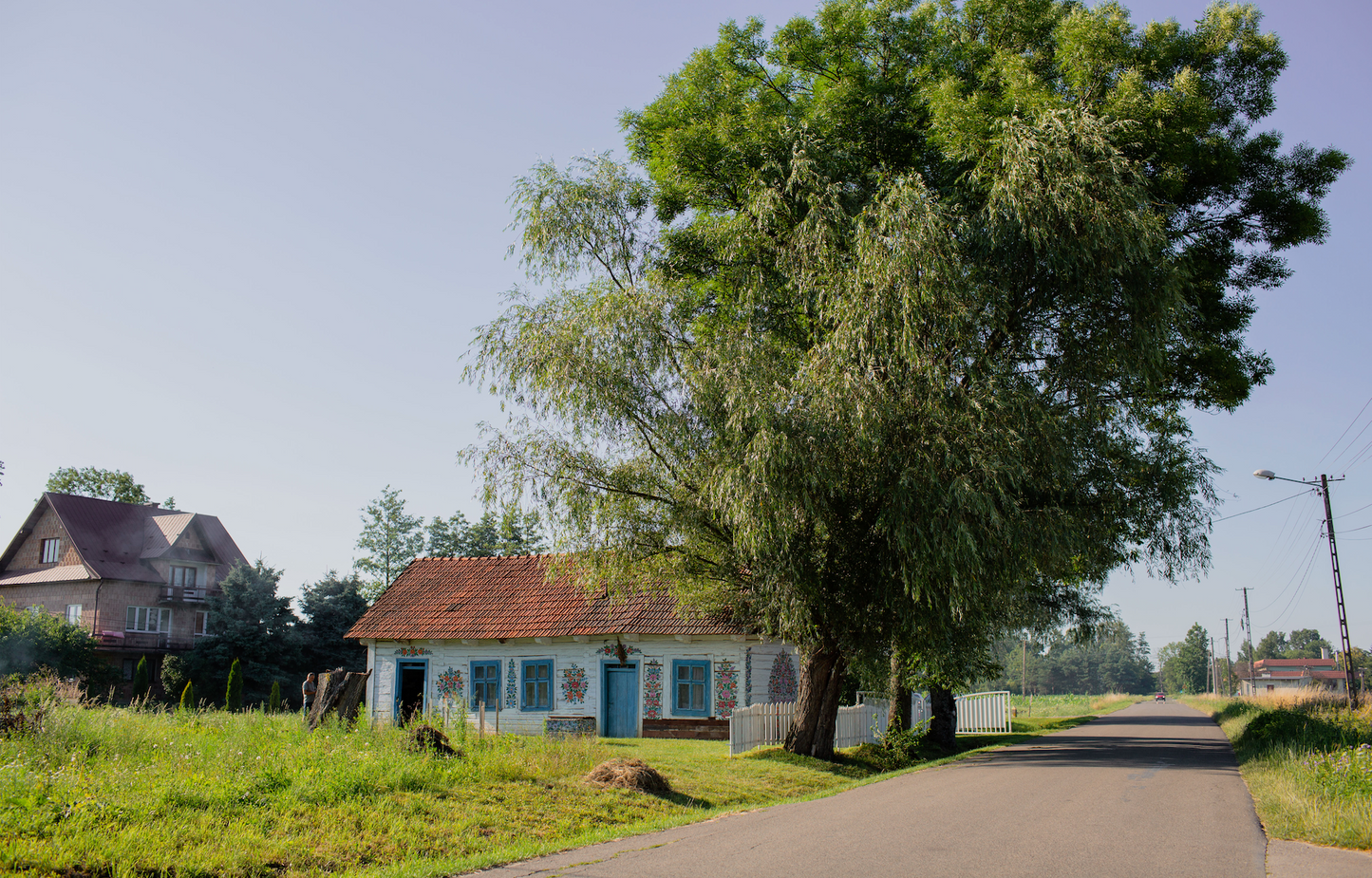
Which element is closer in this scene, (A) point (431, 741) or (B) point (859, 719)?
(A) point (431, 741)

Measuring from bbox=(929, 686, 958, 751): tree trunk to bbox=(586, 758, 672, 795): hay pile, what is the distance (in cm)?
1397

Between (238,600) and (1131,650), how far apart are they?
613 ft

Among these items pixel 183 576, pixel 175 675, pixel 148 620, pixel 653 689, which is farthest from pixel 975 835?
pixel 183 576

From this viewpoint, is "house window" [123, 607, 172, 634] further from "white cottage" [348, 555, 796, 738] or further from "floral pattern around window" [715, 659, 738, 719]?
"floral pattern around window" [715, 659, 738, 719]

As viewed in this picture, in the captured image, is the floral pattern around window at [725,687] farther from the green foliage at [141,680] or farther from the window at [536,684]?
the green foliage at [141,680]

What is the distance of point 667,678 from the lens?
22.6m

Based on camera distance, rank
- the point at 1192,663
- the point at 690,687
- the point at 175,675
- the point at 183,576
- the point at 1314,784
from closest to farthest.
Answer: the point at 1314,784
the point at 690,687
the point at 175,675
the point at 183,576
the point at 1192,663

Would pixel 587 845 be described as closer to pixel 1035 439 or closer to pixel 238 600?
pixel 1035 439

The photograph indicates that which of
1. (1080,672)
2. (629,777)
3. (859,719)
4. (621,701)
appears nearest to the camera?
(629,777)

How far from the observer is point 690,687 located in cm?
2241

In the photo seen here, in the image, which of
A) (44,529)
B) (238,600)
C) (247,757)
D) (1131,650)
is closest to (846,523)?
(247,757)

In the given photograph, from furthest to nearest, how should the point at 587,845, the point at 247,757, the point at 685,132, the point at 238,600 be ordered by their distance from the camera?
the point at 238,600 → the point at 685,132 → the point at 247,757 → the point at 587,845

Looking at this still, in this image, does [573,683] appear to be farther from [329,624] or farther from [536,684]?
[329,624]

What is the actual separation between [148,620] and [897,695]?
37596 mm
